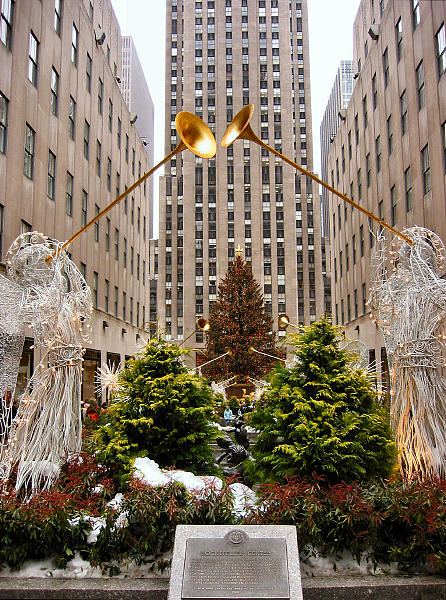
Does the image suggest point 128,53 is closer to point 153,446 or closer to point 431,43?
point 431,43

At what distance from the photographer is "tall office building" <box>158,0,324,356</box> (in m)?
68.7

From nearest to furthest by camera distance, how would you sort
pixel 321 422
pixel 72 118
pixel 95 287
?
pixel 321 422
pixel 72 118
pixel 95 287

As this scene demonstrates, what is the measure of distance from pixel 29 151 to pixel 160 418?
13.9 metres

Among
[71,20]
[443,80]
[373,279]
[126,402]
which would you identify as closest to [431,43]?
[443,80]

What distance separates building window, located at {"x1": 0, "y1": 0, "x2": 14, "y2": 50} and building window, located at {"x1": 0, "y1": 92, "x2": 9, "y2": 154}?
6.17 ft

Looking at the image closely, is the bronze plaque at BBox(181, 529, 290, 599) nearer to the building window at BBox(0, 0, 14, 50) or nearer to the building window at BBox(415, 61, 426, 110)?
the building window at BBox(0, 0, 14, 50)

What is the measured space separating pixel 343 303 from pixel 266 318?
951cm

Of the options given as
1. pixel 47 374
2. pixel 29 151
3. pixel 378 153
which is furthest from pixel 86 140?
pixel 47 374

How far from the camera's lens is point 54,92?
22.0m

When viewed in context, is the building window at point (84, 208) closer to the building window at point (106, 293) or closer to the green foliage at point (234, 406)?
the building window at point (106, 293)

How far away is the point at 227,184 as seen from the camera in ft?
230

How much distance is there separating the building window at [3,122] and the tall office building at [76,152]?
5 cm

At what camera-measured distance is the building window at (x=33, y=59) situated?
747 inches

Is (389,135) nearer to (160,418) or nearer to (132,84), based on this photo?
(160,418)
